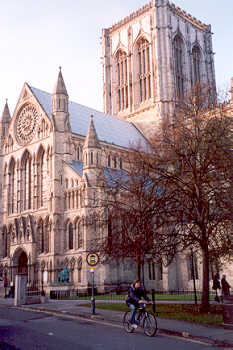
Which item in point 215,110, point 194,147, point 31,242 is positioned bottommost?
point 31,242

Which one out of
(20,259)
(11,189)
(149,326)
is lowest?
(149,326)

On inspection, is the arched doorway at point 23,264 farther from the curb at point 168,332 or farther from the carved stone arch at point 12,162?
the curb at point 168,332

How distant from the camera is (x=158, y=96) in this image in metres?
61.0

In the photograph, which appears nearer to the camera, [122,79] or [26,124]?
[26,124]

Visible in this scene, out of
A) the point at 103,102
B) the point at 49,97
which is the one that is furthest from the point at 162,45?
the point at 49,97

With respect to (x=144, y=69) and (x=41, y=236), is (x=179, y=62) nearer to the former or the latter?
(x=144, y=69)

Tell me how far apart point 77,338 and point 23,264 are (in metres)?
32.8

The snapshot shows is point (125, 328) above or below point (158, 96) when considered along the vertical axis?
below

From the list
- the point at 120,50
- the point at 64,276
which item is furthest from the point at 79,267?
the point at 120,50

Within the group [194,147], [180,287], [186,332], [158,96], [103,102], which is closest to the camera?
[186,332]

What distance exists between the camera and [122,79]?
68875 millimetres

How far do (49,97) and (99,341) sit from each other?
136ft

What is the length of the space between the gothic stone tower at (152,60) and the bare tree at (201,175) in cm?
3905

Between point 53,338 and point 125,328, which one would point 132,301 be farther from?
point 53,338
